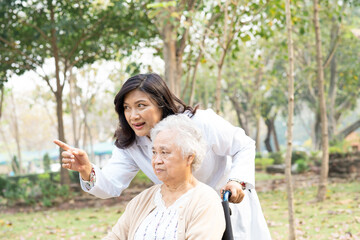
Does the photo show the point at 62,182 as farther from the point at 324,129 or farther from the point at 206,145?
the point at 206,145

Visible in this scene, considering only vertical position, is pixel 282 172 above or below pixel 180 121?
below

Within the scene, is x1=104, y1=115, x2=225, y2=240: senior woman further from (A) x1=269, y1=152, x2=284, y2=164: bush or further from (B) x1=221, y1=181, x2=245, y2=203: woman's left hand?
(A) x1=269, y1=152, x2=284, y2=164: bush

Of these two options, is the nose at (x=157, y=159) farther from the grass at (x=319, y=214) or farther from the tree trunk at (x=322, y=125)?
the tree trunk at (x=322, y=125)

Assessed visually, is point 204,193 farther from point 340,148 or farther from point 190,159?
point 340,148

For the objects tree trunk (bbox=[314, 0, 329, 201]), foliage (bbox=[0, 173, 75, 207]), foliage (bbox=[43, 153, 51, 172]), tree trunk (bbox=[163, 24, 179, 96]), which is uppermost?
tree trunk (bbox=[163, 24, 179, 96])

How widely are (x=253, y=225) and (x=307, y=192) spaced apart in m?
8.96

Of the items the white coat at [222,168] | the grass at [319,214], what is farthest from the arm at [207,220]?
the grass at [319,214]

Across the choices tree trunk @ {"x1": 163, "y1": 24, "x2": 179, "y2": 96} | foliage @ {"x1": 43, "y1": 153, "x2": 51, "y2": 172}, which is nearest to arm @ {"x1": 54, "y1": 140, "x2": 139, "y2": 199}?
tree trunk @ {"x1": 163, "y1": 24, "x2": 179, "y2": 96}

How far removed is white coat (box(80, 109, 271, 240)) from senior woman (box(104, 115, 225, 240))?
0.22 m

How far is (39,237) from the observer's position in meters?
7.33

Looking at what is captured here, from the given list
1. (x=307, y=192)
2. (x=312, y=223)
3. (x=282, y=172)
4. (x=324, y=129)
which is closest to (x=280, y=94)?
(x=282, y=172)

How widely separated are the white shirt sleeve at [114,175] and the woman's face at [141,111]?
36 centimetres

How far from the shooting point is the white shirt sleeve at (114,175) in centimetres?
268

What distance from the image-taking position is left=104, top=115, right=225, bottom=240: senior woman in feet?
7.31
